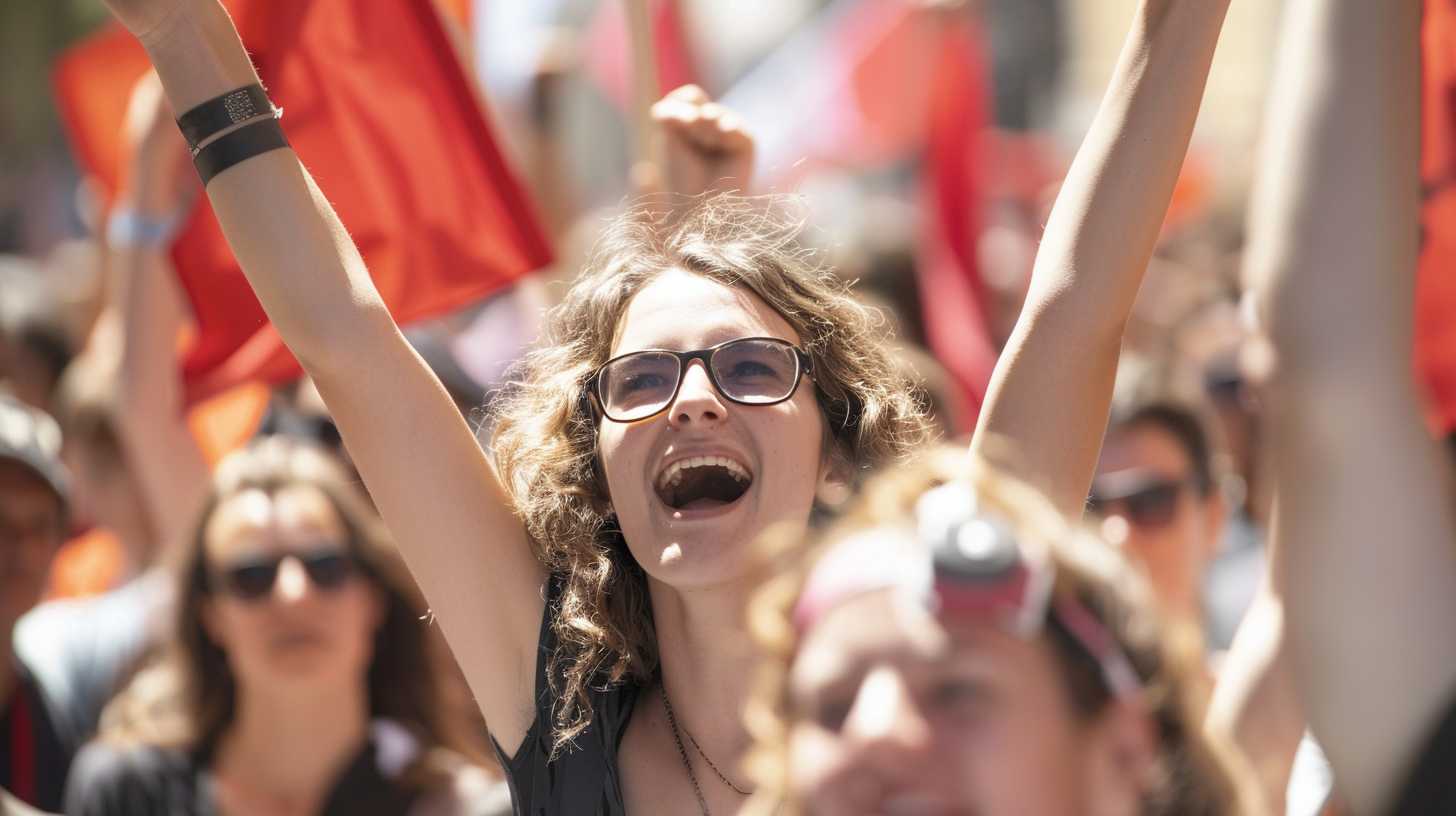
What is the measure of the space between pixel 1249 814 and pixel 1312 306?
1.91ft

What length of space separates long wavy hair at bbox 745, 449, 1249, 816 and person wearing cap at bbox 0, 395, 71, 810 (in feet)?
8.55

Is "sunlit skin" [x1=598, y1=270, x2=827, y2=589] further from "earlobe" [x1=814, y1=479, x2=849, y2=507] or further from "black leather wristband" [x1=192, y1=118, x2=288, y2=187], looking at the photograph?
"black leather wristband" [x1=192, y1=118, x2=288, y2=187]

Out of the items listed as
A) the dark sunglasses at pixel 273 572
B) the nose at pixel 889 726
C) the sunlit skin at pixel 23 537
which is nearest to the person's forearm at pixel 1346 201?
the nose at pixel 889 726

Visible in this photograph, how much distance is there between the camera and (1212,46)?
6.89ft

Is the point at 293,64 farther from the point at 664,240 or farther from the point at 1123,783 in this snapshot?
the point at 1123,783

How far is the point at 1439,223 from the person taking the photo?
267cm

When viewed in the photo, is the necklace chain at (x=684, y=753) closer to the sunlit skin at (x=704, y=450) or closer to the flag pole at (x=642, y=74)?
the sunlit skin at (x=704, y=450)

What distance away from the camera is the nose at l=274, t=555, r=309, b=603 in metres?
3.41

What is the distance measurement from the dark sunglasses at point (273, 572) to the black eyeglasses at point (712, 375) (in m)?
1.36

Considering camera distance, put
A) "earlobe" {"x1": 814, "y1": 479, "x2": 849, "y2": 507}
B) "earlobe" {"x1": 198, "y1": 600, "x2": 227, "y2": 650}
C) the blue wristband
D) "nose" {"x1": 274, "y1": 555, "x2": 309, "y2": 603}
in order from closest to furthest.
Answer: "earlobe" {"x1": 814, "y1": 479, "x2": 849, "y2": 507} → "nose" {"x1": 274, "y1": 555, "x2": 309, "y2": 603} → "earlobe" {"x1": 198, "y1": 600, "x2": 227, "y2": 650} → the blue wristband

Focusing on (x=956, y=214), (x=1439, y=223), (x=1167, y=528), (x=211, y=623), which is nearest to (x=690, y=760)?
(x=1439, y=223)

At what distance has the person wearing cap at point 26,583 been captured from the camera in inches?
138

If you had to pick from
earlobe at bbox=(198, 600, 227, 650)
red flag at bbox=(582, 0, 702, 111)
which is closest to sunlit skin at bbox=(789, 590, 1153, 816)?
earlobe at bbox=(198, 600, 227, 650)

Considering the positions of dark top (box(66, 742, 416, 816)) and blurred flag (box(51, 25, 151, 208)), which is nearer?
dark top (box(66, 742, 416, 816))
